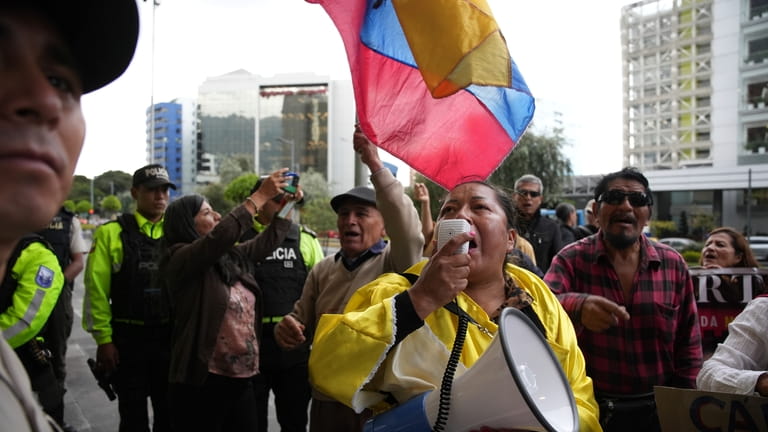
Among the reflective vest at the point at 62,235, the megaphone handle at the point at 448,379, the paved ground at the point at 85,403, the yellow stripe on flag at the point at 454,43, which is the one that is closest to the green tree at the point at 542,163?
the paved ground at the point at 85,403

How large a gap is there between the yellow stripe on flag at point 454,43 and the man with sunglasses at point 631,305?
1.19 m

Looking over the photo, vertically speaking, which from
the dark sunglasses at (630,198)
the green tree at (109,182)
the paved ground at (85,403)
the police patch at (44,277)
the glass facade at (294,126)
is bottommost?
the paved ground at (85,403)

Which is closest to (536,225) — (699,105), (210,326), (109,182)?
(210,326)

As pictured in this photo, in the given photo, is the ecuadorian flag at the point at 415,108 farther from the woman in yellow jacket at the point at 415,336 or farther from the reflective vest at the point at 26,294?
the reflective vest at the point at 26,294

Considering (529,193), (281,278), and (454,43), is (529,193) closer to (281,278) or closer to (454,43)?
(281,278)

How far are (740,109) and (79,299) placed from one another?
165 ft

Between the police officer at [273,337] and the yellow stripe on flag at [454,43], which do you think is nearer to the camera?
the yellow stripe on flag at [454,43]

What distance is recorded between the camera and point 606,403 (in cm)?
254

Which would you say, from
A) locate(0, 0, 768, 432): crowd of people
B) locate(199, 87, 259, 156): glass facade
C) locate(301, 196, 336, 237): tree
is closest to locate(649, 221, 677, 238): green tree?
locate(301, 196, 336, 237): tree

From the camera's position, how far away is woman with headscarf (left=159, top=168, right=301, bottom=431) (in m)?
2.94

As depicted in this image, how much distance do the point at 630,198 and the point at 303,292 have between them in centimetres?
186

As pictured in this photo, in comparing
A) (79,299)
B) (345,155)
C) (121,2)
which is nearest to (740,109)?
(79,299)

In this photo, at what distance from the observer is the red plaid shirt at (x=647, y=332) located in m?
2.55

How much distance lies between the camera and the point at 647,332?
8.46 ft
